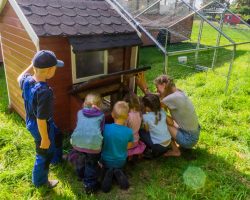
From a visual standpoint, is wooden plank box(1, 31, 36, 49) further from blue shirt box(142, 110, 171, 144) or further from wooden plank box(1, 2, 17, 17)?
blue shirt box(142, 110, 171, 144)

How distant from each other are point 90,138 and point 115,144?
1.07 feet

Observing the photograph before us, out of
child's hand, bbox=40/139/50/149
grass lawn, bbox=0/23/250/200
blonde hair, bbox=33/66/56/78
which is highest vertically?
blonde hair, bbox=33/66/56/78

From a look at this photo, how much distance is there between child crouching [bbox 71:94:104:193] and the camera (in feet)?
9.93

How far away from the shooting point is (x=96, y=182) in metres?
3.11

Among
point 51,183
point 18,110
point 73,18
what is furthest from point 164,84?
point 18,110

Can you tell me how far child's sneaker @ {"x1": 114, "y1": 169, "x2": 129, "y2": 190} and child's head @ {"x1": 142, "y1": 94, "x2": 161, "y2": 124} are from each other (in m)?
0.89

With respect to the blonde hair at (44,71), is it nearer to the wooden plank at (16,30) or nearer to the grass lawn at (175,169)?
the wooden plank at (16,30)

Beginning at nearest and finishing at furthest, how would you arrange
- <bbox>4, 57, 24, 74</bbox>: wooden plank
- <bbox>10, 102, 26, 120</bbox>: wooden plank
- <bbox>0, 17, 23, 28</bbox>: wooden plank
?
<bbox>0, 17, 23, 28</bbox>: wooden plank
<bbox>4, 57, 24, 74</bbox>: wooden plank
<bbox>10, 102, 26, 120</bbox>: wooden plank

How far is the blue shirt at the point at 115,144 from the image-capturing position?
3070mm

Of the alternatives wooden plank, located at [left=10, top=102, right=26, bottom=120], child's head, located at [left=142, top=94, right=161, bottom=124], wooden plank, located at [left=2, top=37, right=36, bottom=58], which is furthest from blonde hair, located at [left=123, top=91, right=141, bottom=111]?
wooden plank, located at [left=10, top=102, right=26, bottom=120]

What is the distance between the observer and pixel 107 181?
3.12 m

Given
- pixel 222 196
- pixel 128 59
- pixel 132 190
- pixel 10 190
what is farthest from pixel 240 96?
pixel 10 190

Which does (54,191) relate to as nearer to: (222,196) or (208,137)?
(222,196)

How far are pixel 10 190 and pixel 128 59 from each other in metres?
2.80
